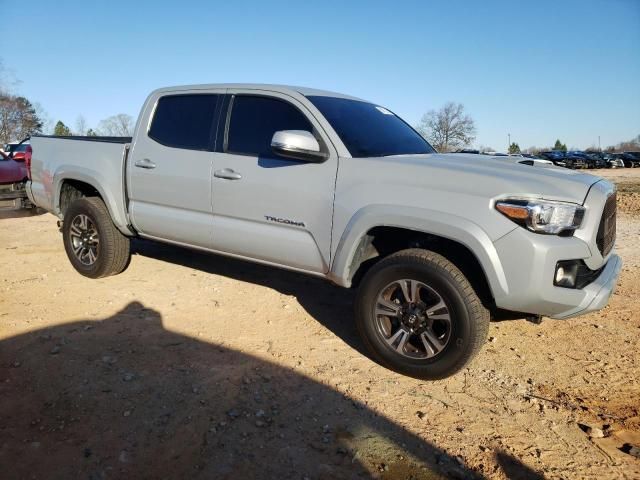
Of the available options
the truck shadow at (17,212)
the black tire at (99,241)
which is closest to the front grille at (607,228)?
the black tire at (99,241)

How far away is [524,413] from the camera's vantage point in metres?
2.96

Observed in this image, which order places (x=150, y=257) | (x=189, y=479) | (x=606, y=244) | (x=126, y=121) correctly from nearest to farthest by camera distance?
1. (x=189, y=479)
2. (x=606, y=244)
3. (x=150, y=257)
4. (x=126, y=121)

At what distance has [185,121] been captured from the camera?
4500 mm

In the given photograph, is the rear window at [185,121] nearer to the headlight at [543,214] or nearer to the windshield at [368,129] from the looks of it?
the windshield at [368,129]

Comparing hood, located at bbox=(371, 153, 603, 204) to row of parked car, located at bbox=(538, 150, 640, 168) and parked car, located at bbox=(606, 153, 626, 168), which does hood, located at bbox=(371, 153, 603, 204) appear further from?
parked car, located at bbox=(606, 153, 626, 168)

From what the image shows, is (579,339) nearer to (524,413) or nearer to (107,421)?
(524,413)

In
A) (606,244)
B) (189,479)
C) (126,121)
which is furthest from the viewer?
(126,121)

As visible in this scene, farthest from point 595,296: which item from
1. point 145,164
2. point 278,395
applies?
point 145,164

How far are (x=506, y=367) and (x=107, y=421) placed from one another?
8.81 feet

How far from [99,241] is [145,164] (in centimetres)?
108

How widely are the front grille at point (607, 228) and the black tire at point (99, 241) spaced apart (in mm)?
4328

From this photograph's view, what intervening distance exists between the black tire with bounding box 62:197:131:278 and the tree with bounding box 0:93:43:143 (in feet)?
162

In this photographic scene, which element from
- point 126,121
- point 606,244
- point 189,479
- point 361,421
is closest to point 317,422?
point 361,421

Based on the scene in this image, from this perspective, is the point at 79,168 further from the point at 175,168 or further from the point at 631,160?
the point at 631,160
